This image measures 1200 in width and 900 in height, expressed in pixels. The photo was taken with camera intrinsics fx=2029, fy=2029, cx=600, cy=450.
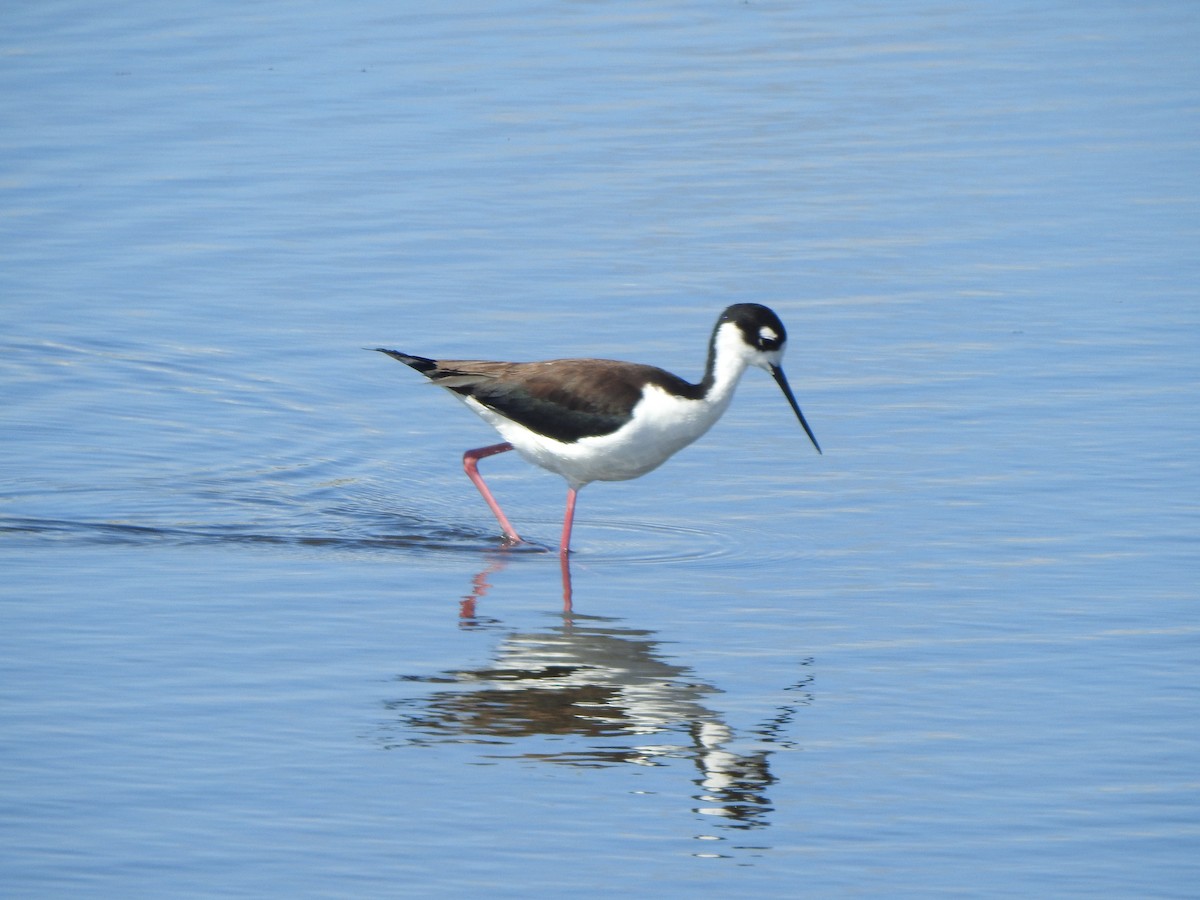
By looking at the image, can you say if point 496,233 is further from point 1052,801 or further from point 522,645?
point 1052,801

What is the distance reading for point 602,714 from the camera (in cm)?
729

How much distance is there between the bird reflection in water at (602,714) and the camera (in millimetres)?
6785

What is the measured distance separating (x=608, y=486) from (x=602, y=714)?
3787mm

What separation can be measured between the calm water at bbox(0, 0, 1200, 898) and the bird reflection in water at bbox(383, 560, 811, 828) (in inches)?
1.1

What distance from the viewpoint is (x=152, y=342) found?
12.4m

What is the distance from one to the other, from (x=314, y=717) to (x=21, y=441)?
4.39 meters

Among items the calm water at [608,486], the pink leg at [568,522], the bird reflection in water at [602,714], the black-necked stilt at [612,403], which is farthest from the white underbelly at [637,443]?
the bird reflection in water at [602,714]

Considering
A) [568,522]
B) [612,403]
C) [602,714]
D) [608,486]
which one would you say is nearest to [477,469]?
[608,486]

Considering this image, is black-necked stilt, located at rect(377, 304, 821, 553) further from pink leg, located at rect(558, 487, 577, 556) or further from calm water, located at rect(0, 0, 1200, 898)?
calm water, located at rect(0, 0, 1200, 898)

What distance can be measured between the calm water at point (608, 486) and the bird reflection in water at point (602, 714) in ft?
0.09

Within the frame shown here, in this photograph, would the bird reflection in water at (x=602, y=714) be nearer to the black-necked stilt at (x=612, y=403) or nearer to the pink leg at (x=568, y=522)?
the pink leg at (x=568, y=522)

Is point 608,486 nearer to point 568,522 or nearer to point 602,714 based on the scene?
point 568,522

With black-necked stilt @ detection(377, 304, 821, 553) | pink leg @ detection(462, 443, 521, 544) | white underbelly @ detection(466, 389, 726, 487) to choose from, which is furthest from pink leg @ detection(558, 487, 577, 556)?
pink leg @ detection(462, 443, 521, 544)

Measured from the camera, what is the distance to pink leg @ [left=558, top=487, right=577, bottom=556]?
9473mm
